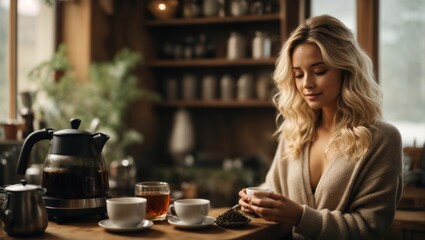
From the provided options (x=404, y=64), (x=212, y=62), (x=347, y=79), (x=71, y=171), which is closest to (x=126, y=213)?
(x=71, y=171)

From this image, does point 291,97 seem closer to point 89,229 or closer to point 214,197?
point 89,229

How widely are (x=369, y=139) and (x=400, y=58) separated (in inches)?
95.2

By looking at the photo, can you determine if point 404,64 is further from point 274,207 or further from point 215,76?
point 274,207

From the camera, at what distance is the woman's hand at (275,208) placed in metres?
1.78

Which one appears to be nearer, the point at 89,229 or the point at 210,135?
the point at 89,229

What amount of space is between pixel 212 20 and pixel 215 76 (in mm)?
524

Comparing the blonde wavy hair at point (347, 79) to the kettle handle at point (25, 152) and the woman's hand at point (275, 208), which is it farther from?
the kettle handle at point (25, 152)

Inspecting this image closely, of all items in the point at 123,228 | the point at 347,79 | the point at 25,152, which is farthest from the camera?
the point at 347,79

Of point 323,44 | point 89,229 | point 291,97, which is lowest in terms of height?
point 89,229

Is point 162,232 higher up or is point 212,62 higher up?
point 212,62

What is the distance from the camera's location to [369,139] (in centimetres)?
207

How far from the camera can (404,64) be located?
4.25 metres

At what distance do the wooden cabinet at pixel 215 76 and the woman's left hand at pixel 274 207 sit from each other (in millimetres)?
2888

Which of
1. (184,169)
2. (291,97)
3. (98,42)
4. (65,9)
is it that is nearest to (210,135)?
(184,169)
